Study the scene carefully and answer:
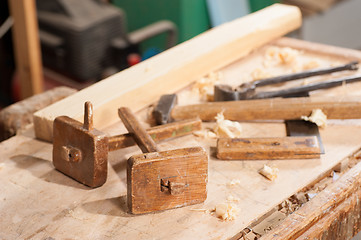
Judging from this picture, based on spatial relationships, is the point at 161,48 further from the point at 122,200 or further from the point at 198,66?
the point at 122,200

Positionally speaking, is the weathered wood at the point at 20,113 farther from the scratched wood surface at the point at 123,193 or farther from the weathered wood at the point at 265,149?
the weathered wood at the point at 265,149

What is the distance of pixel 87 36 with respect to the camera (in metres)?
3.06

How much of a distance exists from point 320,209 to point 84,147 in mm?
588

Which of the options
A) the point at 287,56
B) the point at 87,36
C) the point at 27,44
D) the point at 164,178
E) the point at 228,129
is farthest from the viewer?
the point at 87,36

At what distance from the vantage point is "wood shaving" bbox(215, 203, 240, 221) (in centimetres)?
125

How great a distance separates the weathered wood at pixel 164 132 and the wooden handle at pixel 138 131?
27 millimetres

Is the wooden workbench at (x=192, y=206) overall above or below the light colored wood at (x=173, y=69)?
below

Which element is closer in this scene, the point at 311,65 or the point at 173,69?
the point at 173,69

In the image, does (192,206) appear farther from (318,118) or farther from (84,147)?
(318,118)

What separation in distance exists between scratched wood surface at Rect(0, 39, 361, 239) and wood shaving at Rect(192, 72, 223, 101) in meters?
0.17

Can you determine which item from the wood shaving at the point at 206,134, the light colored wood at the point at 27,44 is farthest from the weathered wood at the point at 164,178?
the light colored wood at the point at 27,44

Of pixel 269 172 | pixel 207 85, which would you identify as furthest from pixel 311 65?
pixel 269 172

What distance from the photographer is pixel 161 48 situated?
341 cm

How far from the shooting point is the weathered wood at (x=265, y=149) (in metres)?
1.47
